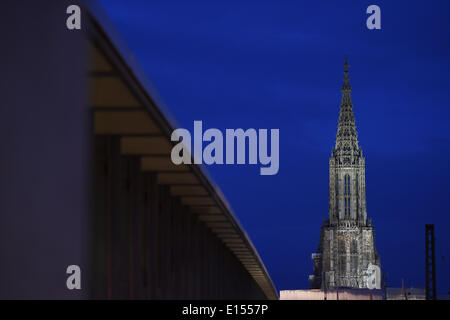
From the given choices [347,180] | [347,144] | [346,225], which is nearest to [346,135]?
[347,144]

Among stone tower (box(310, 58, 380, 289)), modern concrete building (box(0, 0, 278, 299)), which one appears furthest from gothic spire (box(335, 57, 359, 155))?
modern concrete building (box(0, 0, 278, 299))

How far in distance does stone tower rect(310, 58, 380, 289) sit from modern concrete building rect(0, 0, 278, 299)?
167 m

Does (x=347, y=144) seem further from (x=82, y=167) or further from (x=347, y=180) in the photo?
(x=82, y=167)

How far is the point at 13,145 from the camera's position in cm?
687

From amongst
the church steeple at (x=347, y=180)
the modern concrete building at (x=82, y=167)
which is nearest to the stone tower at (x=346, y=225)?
the church steeple at (x=347, y=180)

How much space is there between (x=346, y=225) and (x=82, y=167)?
179625mm

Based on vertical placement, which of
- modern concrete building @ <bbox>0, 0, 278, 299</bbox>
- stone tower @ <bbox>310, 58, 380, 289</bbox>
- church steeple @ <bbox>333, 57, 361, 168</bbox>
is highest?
church steeple @ <bbox>333, 57, 361, 168</bbox>

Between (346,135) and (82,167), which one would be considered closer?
(82,167)

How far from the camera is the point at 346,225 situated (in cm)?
18650

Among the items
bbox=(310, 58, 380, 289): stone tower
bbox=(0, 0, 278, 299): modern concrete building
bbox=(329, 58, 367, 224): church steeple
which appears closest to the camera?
bbox=(0, 0, 278, 299): modern concrete building

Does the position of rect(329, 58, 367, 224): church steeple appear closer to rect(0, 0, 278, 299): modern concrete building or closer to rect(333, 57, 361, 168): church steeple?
rect(333, 57, 361, 168): church steeple

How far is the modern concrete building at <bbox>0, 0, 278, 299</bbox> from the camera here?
6945 mm

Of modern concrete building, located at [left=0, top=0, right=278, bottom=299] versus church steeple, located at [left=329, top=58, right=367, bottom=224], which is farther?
church steeple, located at [left=329, top=58, right=367, bottom=224]
